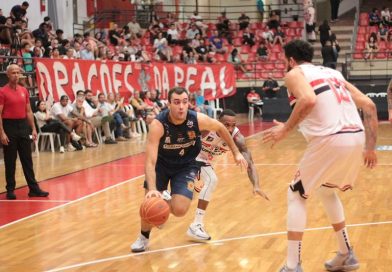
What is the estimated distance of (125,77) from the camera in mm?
21656

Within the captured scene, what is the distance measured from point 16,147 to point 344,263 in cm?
591

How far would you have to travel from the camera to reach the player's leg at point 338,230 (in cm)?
612

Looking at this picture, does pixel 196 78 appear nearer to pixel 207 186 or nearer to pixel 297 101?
pixel 207 186

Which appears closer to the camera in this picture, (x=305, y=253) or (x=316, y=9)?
(x=305, y=253)

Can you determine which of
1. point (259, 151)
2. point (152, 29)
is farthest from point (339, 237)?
point (152, 29)

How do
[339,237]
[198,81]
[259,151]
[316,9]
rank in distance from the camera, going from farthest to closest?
[316,9], [198,81], [259,151], [339,237]

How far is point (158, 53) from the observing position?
27.4 meters

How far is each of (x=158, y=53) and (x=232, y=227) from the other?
64.3ft

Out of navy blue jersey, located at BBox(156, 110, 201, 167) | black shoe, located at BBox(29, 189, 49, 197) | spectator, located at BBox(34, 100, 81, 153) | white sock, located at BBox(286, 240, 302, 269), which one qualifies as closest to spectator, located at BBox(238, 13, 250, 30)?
spectator, located at BBox(34, 100, 81, 153)

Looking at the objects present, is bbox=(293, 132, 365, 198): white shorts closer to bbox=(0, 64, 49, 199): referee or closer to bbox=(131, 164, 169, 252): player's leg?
bbox=(131, 164, 169, 252): player's leg

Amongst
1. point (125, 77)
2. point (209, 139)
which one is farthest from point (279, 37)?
point (209, 139)

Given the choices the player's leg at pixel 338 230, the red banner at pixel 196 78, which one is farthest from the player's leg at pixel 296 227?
the red banner at pixel 196 78

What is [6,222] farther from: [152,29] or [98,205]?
[152,29]

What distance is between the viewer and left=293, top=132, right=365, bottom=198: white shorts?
18.4 ft
